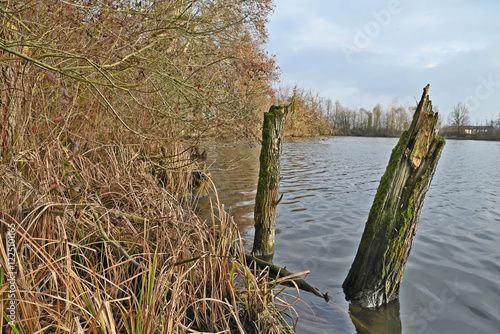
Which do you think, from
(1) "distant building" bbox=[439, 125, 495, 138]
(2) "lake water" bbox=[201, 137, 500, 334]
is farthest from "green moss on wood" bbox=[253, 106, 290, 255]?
(1) "distant building" bbox=[439, 125, 495, 138]

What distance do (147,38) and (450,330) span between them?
551 cm

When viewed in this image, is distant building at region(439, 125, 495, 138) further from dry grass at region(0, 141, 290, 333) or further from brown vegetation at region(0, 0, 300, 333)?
dry grass at region(0, 141, 290, 333)

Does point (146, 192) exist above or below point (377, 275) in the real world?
above

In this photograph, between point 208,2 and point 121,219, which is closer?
point 121,219

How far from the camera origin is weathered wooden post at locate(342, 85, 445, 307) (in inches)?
157

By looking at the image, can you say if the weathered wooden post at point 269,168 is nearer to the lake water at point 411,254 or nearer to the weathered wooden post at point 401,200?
the lake water at point 411,254

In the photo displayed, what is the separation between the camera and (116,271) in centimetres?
313

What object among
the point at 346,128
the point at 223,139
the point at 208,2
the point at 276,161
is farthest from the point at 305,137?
the point at 346,128

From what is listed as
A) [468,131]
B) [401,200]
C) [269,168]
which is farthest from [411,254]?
[468,131]

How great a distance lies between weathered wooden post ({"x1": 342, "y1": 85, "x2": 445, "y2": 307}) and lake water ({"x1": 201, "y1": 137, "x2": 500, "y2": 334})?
2.01 feet

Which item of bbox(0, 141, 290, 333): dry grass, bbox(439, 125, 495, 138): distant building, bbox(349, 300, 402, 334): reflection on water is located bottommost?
bbox(349, 300, 402, 334): reflection on water

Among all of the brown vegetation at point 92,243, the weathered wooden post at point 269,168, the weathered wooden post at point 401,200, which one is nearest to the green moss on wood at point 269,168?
the weathered wooden post at point 269,168

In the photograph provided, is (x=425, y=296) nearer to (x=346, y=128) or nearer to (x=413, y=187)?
(x=413, y=187)

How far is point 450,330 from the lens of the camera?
4.27 meters
